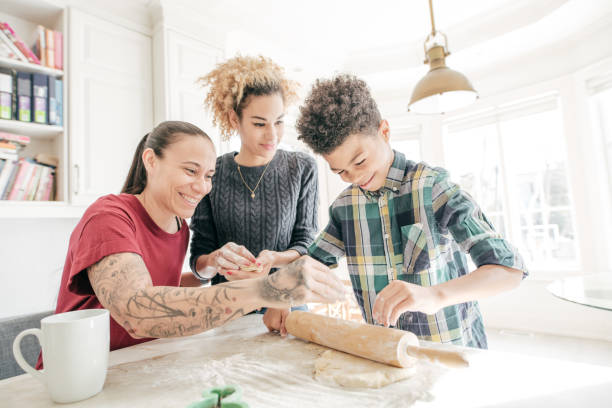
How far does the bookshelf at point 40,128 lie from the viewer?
2150 mm

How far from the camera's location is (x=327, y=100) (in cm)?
112

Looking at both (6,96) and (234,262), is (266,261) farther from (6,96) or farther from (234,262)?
(6,96)

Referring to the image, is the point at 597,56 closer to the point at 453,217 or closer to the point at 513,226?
the point at 513,226

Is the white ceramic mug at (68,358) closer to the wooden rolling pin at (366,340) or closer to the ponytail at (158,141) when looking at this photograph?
the wooden rolling pin at (366,340)

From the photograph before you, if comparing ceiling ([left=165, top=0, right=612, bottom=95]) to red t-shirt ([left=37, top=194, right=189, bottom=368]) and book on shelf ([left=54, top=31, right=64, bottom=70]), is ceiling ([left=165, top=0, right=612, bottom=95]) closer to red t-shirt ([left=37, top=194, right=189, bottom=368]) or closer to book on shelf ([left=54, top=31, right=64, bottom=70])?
book on shelf ([left=54, top=31, right=64, bottom=70])

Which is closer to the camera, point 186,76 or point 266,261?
point 266,261

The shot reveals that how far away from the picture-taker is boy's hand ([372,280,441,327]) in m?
0.80

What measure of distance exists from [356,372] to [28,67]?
2.68 metres

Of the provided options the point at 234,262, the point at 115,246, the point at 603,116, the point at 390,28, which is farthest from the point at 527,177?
the point at 115,246

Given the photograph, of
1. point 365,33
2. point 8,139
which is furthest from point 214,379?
point 365,33

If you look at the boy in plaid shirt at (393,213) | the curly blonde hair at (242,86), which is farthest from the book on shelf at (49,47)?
the boy in plaid shirt at (393,213)

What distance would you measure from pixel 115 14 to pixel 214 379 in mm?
2977

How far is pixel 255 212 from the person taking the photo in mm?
1433

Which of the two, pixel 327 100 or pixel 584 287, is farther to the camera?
pixel 584 287
